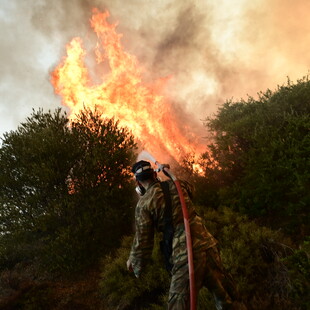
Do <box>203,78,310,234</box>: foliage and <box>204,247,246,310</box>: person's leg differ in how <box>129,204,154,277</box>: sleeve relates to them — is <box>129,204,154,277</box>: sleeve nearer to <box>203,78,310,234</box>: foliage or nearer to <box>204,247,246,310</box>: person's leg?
<box>204,247,246,310</box>: person's leg

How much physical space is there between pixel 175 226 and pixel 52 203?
10.8m

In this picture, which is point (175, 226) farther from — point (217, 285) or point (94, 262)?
point (94, 262)

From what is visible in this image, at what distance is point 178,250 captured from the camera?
11.2ft

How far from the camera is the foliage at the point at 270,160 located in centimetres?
955

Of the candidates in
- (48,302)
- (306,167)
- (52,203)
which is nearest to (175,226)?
(306,167)

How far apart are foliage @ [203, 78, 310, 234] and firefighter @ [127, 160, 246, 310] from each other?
6699 mm

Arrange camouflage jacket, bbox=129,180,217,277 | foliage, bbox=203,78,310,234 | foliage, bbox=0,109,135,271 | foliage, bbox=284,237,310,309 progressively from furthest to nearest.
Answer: foliage, bbox=0,109,135,271 → foliage, bbox=203,78,310,234 → foliage, bbox=284,237,310,309 → camouflage jacket, bbox=129,180,217,277

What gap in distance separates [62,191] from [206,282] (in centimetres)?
1146

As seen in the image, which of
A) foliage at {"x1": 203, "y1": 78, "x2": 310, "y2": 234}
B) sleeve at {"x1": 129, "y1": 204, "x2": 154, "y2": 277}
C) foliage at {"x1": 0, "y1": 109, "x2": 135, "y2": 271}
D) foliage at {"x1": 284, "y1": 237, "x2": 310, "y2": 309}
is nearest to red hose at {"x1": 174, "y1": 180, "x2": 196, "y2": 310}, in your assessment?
sleeve at {"x1": 129, "y1": 204, "x2": 154, "y2": 277}

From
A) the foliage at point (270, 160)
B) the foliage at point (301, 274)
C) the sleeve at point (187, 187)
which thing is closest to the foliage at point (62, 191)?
the foliage at point (270, 160)

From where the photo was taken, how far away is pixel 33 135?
1370 centimetres

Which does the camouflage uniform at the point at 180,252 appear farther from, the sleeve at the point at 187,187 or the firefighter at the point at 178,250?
the sleeve at the point at 187,187

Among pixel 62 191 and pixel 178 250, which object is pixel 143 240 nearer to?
pixel 178 250

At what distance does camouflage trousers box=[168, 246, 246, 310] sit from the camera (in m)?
3.23
